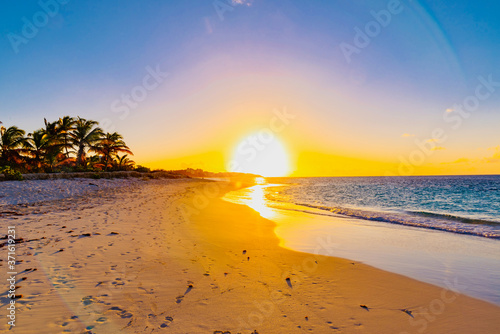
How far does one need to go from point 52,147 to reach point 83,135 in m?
5.40

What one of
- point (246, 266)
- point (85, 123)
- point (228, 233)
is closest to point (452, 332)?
point (246, 266)

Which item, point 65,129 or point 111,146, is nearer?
point 65,129

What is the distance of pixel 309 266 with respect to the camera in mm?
6770

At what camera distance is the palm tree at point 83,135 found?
125 feet

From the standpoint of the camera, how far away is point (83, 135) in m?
38.4

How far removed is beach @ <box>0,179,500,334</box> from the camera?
149 inches

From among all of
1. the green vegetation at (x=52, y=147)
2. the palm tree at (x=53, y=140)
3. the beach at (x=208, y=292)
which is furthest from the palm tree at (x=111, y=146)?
the beach at (x=208, y=292)

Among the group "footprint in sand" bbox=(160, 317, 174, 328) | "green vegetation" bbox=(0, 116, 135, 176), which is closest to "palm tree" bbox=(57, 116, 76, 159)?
"green vegetation" bbox=(0, 116, 135, 176)

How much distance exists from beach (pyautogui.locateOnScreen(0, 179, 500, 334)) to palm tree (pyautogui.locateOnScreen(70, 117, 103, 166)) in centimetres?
3612

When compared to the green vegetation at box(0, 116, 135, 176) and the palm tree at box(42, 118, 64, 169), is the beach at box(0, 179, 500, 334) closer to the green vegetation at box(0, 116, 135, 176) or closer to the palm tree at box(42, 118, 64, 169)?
the green vegetation at box(0, 116, 135, 176)

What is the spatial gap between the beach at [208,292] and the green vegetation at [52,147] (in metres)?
22.2

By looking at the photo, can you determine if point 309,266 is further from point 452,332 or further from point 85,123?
point 85,123

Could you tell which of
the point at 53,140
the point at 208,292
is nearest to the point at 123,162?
the point at 53,140

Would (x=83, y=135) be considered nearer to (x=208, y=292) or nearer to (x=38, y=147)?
(x=38, y=147)
